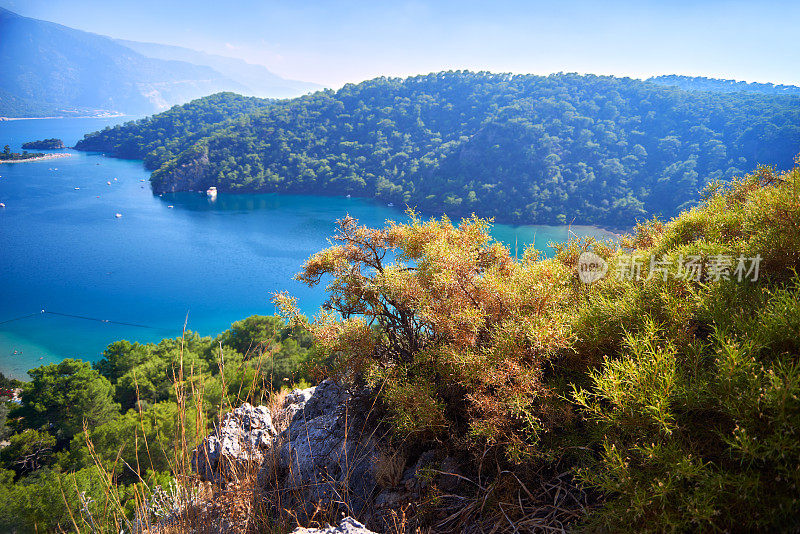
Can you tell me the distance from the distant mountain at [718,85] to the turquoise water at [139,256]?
2122 inches

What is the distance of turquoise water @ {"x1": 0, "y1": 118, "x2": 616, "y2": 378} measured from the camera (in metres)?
25.5

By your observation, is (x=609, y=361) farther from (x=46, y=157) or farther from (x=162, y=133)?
(x=46, y=157)

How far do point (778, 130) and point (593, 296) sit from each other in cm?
5420

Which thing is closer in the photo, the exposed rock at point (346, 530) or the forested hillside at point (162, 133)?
the exposed rock at point (346, 530)

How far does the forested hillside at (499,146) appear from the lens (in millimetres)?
44719

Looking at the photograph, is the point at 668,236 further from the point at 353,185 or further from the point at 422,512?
the point at 353,185

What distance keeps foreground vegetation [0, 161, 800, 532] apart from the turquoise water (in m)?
9.37

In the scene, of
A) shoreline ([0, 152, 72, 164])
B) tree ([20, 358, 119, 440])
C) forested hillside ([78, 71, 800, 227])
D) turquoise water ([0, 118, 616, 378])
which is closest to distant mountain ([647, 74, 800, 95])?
forested hillside ([78, 71, 800, 227])

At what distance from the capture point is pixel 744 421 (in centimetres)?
143

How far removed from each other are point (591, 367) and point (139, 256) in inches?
1756

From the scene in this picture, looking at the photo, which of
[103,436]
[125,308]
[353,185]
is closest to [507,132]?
[353,185]

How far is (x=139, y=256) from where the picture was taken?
123ft

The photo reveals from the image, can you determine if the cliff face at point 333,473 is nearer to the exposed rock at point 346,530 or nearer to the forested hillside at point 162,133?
the exposed rock at point 346,530

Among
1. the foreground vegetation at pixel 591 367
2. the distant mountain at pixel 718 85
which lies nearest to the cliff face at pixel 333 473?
the foreground vegetation at pixel 591 367
